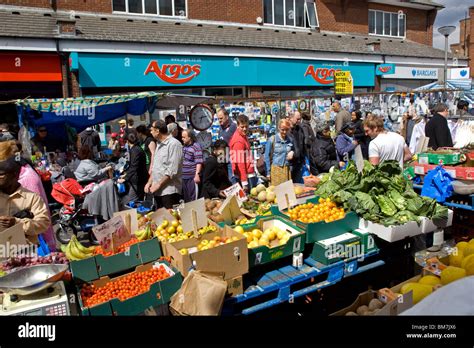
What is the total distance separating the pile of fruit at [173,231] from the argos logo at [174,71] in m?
10.6

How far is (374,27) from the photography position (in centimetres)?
2233

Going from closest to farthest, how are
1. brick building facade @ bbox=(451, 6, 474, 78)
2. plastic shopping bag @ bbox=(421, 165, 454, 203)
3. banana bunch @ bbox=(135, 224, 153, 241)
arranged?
banana bunch @ bbox=(135, 224, 153, 241)
plastic shopping bag @ bbox=(421, 165, 454, 203)
brick building facade @ bbox=(451, 6, 474, 78)

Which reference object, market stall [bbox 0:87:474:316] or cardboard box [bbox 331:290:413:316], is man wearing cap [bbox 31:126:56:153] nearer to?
market stall [bbox 0:87:474:316]

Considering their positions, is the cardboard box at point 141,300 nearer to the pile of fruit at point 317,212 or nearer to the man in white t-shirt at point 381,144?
the pile of fruit at point 317,212

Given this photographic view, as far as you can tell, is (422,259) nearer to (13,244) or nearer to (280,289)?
(280,289)

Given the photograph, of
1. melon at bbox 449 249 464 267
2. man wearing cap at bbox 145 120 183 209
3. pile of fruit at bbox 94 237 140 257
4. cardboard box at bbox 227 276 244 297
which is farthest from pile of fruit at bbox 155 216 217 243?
melon at bbox 449 249 464 267

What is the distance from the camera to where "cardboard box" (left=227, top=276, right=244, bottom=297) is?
3350 millimetres

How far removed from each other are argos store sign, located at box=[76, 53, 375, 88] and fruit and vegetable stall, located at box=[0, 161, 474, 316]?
32.2 feet

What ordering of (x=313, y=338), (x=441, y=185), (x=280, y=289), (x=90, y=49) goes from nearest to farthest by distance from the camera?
(x=313, y=338)
(x=280, y=289)
(x=441, y=185)
(x=90, y=49)

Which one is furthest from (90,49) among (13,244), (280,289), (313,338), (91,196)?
(313,338)

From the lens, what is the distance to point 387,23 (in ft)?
74.5

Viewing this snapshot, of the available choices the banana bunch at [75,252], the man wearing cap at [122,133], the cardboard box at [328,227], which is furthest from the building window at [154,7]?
the cardboard box at [328,227]

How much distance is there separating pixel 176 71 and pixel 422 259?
12287 millimetres

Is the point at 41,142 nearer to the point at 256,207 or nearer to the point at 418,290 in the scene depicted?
the point at 256,207
